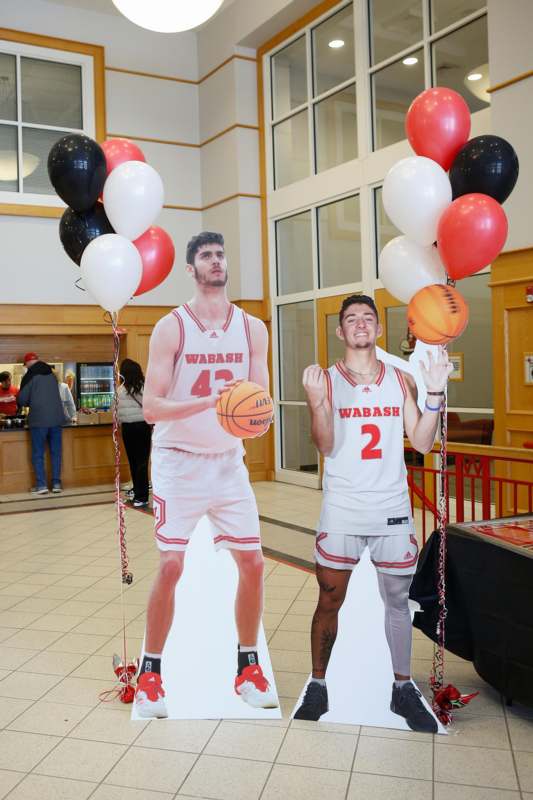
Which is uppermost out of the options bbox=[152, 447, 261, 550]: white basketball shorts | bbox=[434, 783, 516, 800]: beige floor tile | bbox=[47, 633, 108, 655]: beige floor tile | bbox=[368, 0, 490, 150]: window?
bbox=[368, 0, 490, 150]: window

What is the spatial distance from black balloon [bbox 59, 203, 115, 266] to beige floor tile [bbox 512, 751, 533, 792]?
2711mm

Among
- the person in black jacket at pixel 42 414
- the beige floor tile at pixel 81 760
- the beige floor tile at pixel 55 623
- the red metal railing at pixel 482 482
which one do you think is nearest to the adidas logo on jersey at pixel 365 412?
the red metal railing at pixel 482 482

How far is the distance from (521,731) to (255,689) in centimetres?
110

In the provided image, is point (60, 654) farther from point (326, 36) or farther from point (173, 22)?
point (326, 36)

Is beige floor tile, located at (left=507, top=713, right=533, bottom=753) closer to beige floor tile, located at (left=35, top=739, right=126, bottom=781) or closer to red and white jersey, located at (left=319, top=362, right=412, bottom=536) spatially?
red and white jersey, located at (left=319, top=362, right=412, bottom=536)

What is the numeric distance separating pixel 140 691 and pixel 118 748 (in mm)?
267

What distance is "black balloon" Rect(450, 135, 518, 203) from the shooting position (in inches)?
113

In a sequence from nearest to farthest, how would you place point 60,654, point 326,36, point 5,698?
point 5,698 < point 60,654 < point 326,36

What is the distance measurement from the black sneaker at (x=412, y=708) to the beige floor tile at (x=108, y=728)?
3.50ft

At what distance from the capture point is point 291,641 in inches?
155

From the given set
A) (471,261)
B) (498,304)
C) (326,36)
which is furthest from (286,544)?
(326,36)

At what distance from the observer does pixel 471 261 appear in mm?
2893

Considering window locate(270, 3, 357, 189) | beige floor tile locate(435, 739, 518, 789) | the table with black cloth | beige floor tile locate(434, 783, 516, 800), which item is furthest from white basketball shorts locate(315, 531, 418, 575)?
window locate(270, 3, 357, 189)

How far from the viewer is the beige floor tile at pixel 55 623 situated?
14.0 feet
